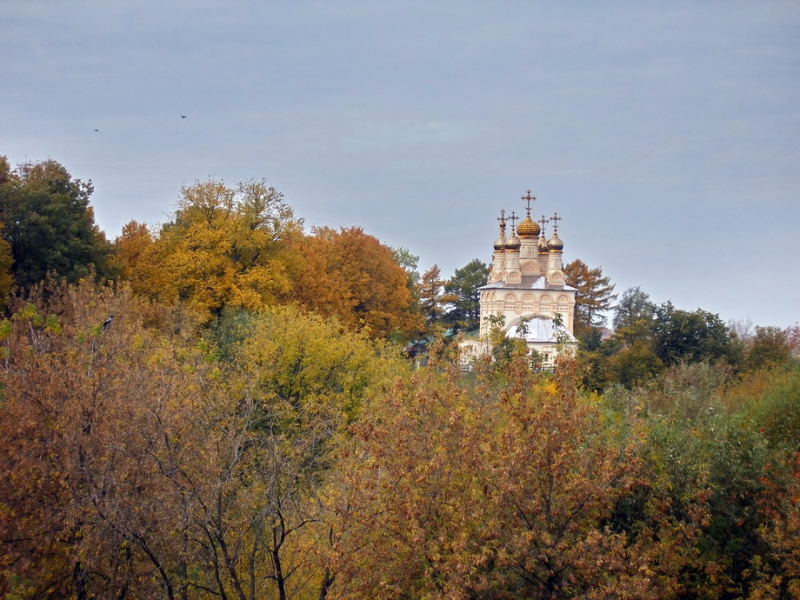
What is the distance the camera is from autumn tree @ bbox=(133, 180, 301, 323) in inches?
1487

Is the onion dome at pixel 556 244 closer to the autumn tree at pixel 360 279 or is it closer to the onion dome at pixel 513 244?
the onion dome at pixel 513 244

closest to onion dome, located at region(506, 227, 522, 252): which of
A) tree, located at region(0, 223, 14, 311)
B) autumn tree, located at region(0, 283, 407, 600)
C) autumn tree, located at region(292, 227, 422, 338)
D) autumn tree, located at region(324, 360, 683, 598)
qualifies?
autumn tree, located at region(292, 227, 422, 338)

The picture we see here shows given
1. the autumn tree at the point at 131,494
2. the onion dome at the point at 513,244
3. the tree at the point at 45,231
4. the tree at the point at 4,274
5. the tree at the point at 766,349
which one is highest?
the onion dome at the point at 513,244

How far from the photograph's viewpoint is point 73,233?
3612 centimetres

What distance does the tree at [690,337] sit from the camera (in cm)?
4009

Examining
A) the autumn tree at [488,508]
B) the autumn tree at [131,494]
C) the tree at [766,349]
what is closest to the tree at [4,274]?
the autumn tree at [131,494]

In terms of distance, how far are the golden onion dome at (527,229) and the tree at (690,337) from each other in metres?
24.9

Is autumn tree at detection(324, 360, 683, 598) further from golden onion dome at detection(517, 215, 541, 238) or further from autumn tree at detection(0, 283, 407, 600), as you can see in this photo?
golden onion dome at detection(517, 215, 541, 238)

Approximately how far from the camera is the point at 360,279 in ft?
176

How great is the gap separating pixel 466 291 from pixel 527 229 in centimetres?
1697

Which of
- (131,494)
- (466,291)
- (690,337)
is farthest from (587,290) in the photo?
(131,494)

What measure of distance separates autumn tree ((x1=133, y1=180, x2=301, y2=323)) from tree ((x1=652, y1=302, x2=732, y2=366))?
16664mm

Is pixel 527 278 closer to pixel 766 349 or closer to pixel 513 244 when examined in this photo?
pixel 513 244

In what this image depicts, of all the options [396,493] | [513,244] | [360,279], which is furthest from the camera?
[513,244]
